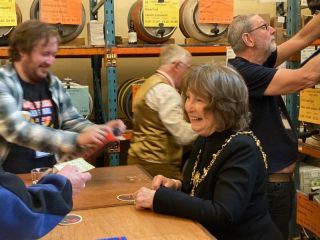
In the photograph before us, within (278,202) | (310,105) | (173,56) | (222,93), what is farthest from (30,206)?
(310,105)

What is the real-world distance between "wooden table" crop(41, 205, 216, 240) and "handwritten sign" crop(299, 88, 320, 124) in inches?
54.4

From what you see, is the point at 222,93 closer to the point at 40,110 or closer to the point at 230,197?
the point at 230,197

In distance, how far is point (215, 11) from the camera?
131 inches

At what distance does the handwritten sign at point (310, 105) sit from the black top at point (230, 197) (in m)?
1.21

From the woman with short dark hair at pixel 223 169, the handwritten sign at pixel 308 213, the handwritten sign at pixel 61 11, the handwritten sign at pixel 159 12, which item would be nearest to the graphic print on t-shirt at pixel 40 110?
the woman with short dark hair at pixel 223 169

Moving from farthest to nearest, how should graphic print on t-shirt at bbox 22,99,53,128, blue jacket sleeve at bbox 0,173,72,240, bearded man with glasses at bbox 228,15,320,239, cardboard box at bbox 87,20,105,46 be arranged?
cardboard box at bbox 87,20,105,46 → graphic print on t-shirt at bbox 22,99,53,128 → bearded man with glasses at bbox 228,15,320,239 → blue jacket sleeve at bbox 0,173,72,240

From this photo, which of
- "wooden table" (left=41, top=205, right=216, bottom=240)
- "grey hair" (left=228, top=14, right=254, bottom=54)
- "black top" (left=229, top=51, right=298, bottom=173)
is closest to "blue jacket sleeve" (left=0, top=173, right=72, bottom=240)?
"wooden table" (left=41, top=205, right=216, bottom=240)

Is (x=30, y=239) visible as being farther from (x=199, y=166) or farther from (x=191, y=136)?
(x=191, y=136)

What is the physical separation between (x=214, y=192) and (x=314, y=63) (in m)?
0.92

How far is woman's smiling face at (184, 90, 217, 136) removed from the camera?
4.81 feet

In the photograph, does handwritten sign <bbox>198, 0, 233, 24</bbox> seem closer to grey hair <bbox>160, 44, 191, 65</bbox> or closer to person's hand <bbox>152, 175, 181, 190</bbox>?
grey hair <bbox>160, 44, 191, 65</bbox>

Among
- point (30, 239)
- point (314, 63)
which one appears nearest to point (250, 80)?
point (314, 63)

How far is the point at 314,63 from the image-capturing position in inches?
79.5

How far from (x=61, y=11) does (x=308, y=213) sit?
2003mm
